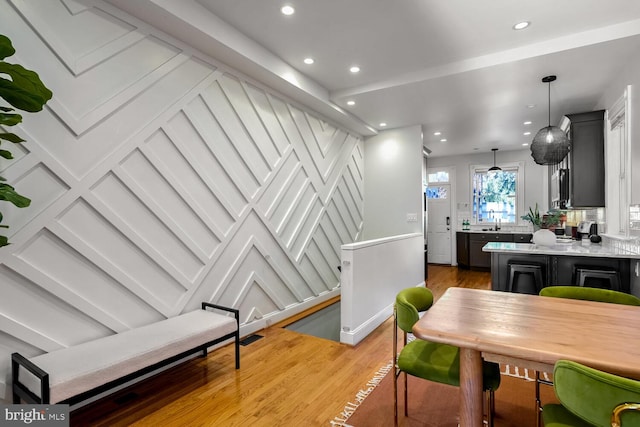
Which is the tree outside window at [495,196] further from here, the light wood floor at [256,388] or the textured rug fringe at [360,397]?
the textured rug fringe at [360,397]

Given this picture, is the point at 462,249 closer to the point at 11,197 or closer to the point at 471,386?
the point at 471,386

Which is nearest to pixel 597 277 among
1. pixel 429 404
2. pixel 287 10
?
pixel 429 404

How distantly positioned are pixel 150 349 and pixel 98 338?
50 centimetres

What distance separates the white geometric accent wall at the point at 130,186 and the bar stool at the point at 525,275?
2.61 m

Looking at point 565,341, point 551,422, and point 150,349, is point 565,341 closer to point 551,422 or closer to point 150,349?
point 551,422

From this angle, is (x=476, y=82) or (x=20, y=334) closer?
(x=20, y=334)

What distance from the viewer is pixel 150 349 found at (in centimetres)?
213

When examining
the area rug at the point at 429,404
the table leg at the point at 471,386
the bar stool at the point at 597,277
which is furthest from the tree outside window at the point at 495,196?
the table leg at the point at 471,386

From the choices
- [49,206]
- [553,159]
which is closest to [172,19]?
[49,206]

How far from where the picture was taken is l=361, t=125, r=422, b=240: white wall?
5.53 meters

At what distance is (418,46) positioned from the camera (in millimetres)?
3240

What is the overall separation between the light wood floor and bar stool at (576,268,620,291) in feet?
6.67

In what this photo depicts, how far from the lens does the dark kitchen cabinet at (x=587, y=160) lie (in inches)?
165

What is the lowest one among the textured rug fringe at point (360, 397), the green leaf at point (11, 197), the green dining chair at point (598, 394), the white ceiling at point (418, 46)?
the textured rug fringe at point (360, 397)
